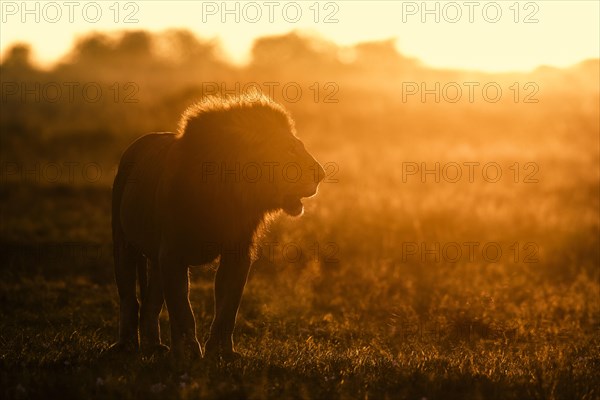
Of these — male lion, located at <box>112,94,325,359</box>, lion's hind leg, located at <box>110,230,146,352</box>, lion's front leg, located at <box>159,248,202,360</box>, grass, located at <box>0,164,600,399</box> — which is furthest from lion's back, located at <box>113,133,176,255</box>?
grass, located at <box>0,164,600,399</box>

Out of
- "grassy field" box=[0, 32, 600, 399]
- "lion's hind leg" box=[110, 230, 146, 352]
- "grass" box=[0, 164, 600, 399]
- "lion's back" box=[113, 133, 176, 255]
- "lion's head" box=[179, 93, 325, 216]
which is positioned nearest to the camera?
"grass" box=[0, 164, 600, 399]

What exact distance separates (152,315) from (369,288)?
15.4 feet

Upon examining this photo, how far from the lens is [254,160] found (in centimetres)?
721

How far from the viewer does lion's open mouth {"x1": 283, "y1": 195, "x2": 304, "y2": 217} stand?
24.0 feet

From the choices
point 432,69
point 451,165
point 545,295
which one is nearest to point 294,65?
point 432,69

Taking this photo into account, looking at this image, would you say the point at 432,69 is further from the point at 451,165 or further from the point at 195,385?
the point at 195,385

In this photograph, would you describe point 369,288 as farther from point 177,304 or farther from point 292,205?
point 177,304

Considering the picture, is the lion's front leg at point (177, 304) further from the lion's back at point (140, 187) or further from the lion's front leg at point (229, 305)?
the lion's back at point (140, 187)

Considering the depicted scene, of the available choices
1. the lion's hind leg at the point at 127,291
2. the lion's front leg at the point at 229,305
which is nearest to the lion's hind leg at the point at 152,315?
the lion's hind leg at the point at 127,291

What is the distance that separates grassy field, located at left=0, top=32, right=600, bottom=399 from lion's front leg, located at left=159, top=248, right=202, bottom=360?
0.80 feet

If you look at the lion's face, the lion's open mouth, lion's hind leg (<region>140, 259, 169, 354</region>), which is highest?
the lion's face

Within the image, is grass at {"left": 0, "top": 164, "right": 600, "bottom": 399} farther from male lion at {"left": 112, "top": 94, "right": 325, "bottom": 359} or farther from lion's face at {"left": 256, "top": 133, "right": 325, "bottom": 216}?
lion's face at {"left": 256, "top": 133, "right": 325, "bottom": 216}

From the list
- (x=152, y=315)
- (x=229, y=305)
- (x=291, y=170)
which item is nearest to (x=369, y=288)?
(x=152, y=315)

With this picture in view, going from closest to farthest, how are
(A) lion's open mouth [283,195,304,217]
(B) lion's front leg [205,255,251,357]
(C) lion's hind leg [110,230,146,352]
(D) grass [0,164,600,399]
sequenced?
(D) grass [0,164,600,399] < (A) lion's open mouth [283,195,304,217] < (B) lion's front leg [205,255,251,357] < (C) lion's hind leg [110,230,146,352]
